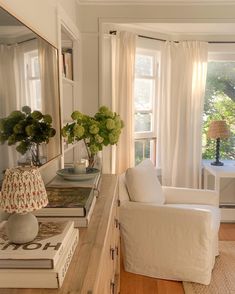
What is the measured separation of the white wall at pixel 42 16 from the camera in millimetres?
1267

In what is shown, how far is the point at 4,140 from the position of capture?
1061mm

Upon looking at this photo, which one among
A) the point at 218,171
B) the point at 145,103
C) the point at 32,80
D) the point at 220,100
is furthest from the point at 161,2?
the point at 32,80

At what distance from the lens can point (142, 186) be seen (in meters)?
2.34

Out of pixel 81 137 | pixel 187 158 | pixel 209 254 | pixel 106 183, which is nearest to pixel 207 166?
pixel 187 158

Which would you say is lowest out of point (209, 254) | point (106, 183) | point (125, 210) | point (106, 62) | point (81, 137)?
point (209, 254)

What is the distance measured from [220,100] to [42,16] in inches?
107

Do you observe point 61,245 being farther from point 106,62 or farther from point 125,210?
point 106,62

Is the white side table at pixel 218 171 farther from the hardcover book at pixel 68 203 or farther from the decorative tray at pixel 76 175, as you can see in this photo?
the hardcover book at pixel 68 203

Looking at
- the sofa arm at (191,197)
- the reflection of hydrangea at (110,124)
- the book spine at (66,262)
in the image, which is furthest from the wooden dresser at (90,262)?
the sofa arm at (191,197)

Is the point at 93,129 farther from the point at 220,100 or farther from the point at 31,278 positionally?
the point at 220,100

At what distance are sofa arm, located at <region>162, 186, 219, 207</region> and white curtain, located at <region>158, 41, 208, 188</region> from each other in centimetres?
83

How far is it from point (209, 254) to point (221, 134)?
157 cm

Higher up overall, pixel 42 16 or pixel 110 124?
pixel 42 16

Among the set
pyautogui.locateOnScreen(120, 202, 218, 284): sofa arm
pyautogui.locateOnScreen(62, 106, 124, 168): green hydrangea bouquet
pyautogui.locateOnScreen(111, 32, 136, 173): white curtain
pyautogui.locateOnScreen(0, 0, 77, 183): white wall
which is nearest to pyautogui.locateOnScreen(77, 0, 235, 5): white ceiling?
pyautogui.locateOnScreen(111, 32, 136, 173): white curtain
